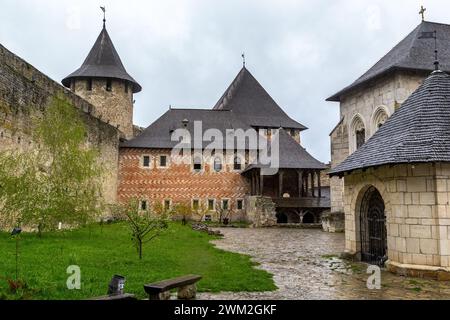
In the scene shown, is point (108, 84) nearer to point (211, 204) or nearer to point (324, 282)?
point (211, 204)

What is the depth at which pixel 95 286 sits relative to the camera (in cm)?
594

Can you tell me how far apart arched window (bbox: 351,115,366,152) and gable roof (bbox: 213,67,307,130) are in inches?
524

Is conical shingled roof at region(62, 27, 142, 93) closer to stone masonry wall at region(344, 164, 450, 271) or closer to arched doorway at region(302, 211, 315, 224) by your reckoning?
arched doorway at region(302, 211, 315, 224)

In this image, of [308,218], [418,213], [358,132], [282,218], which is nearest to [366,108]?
[358,132]

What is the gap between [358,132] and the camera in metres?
18.6

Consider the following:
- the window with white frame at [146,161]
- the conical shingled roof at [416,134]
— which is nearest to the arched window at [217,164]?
the window with white frame at [146,161]

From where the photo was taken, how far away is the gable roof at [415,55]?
15.5 meters

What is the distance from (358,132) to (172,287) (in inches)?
605

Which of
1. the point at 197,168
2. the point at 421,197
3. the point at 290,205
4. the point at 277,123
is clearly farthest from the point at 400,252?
the point at 277,123

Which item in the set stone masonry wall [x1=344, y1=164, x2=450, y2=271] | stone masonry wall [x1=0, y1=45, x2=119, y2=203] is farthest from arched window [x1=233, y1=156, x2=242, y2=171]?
stone masonry wall [x1=344, y1=164, x2=450, y2=271]

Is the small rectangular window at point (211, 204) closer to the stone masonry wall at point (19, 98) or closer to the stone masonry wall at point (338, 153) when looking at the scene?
the stone masonry wall at point (338, 153)

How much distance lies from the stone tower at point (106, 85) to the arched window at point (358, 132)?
51.2ft

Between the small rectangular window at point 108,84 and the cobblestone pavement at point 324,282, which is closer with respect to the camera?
the cobblestone pavement at point 324,282
